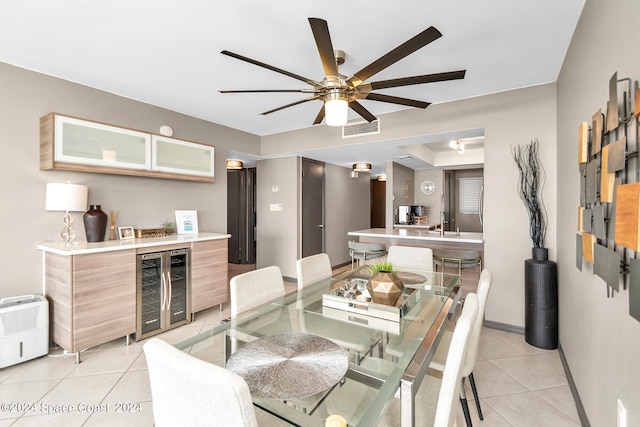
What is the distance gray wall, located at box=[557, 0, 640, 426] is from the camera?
1.18 m

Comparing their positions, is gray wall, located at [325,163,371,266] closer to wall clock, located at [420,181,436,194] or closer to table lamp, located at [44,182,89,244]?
wall clock, located at [420,181,436,194]

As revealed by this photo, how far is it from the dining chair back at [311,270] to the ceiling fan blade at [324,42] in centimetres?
138

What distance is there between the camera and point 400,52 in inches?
62.8

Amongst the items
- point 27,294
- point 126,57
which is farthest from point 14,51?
point 27,294

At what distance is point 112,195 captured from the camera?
3227mm

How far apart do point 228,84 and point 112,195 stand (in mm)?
1739

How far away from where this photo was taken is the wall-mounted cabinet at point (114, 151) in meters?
2.67

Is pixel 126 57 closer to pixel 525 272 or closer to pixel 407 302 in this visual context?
pixel 407 302

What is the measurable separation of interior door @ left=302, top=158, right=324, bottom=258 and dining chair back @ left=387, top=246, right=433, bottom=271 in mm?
2497

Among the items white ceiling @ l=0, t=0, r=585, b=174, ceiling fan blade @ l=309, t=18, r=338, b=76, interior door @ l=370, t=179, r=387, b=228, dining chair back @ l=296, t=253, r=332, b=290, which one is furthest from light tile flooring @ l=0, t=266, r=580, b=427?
interior door @ l=370, t=179, r=387, b=228

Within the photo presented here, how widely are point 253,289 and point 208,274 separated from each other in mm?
1832

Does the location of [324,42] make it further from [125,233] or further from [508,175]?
[125,233]

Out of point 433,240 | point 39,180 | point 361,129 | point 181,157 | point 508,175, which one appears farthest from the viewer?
point 361,129

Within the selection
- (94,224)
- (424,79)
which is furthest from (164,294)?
(424,79)
